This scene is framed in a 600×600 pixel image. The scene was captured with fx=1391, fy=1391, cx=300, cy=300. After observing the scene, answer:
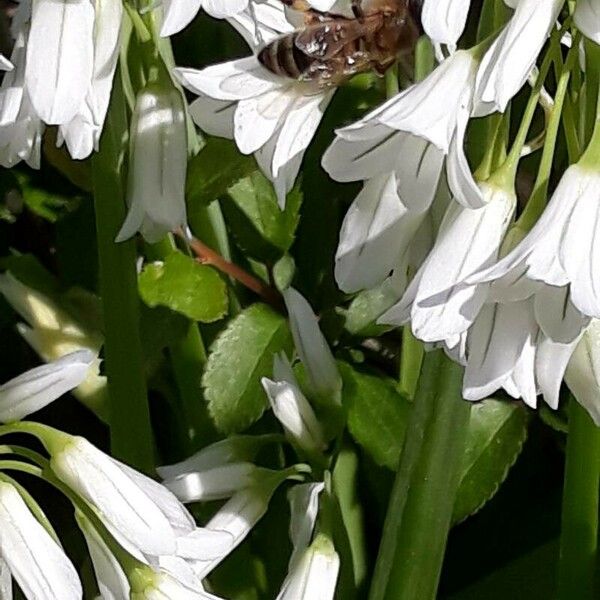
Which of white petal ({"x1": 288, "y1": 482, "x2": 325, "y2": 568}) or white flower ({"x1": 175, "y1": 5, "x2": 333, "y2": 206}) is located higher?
white flower ({"x1": 175, "y1": 5, "x2": 333, "y2": 206})

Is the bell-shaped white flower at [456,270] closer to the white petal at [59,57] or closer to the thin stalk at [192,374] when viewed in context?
the white petal at [59,57]

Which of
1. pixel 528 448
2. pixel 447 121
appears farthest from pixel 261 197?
pixel 447 121

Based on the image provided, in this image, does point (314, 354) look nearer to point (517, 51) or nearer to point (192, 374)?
point (192, 374)

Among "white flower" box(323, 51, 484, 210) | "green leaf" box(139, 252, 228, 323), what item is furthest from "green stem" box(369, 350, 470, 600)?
"green leaf" box(139, 252, 228, 323)

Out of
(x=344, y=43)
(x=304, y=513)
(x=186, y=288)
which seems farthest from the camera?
(x=186, y=288)

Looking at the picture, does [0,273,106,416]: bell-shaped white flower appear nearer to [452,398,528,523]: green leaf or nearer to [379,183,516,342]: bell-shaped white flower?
[452,398,528,523]: green leaf

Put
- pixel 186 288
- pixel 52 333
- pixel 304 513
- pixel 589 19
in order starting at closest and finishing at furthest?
pixel 589 19
pixel 304 513
pixel 186 288
pixel 52 333

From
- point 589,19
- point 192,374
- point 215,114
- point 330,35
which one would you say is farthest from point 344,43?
point 192,374
